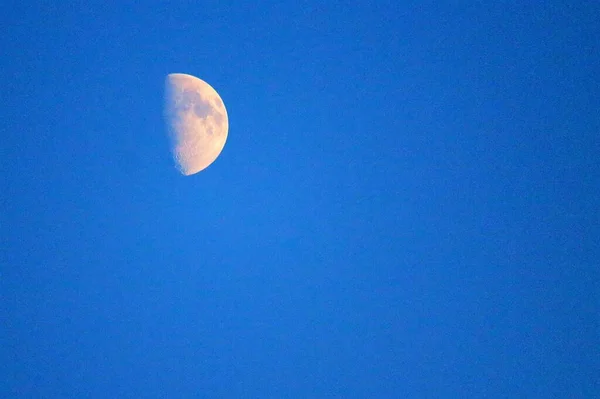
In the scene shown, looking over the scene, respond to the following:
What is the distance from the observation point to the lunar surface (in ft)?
9.14

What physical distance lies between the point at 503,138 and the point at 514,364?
123 centimetres

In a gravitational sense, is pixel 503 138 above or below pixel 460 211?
above

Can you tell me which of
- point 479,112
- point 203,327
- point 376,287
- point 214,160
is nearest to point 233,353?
point 203,327

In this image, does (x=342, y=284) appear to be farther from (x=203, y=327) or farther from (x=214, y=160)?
(x=214, y=160)

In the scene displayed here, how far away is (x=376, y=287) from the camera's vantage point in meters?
2.88

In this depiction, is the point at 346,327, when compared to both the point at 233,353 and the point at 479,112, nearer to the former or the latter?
the point at 233,353

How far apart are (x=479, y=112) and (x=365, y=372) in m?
1.54

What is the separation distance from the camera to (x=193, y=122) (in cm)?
278

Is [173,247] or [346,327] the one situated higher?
[173,247]

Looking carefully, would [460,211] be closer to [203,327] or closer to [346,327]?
[346,327]

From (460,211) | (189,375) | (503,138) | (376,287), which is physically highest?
(503,138)

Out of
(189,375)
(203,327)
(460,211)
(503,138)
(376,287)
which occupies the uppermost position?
(503,138)

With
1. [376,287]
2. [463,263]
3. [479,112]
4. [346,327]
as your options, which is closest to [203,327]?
[346,327]

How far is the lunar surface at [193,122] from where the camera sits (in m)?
2.79
